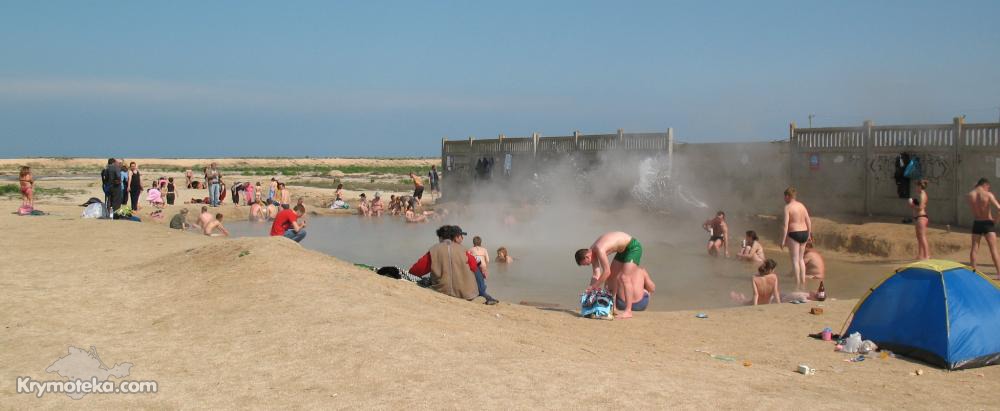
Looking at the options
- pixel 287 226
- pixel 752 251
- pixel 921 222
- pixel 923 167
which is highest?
pixel 923 167

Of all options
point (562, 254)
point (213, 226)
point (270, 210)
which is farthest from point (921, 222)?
point (270, 210)

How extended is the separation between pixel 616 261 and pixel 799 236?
3931mm

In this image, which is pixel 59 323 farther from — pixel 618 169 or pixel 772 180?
pixel 618 169

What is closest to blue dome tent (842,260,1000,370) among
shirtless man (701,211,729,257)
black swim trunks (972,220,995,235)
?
black swim trunks (972,220,995,235)

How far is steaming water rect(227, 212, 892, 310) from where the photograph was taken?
1494 centimetres

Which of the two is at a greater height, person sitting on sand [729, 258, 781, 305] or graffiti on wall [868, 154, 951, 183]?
graffiti on wall [868, 154, 951, 183]

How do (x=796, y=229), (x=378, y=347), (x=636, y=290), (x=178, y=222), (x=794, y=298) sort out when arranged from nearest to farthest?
(x=378, y=347) → (x=636, y=290) → (x=794, y=298) → (x=796, y=229) → (x=178, y=222)

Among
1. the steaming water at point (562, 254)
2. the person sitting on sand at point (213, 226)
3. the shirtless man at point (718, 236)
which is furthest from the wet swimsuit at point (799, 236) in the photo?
the person sitting on sand at point (213, 226)

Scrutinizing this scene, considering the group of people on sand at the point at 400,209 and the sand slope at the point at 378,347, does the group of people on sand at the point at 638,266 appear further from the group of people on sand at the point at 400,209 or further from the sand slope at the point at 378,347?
the group of people on sand at the point at 400,209

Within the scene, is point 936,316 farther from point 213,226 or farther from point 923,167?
point 213,226

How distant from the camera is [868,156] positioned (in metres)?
19.4

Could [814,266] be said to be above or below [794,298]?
above

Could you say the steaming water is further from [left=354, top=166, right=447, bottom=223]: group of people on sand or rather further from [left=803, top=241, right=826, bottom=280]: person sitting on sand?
[left=354, top=166, right=447, bottom=223]: group of people on sand

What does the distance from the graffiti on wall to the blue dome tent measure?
29.9ft
